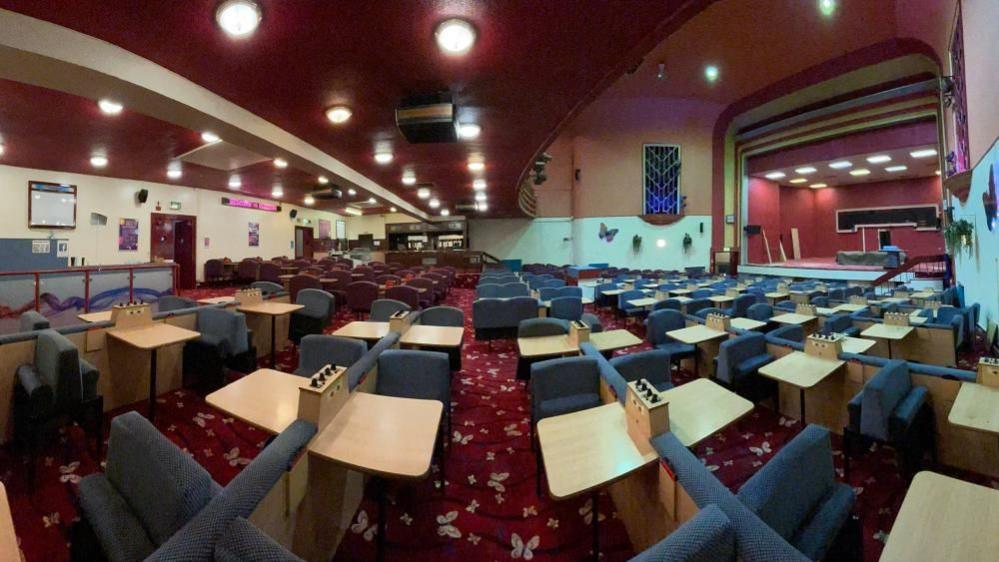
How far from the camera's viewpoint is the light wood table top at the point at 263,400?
6.15ft

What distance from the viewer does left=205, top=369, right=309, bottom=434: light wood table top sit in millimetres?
1875

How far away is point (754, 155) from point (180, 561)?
18856 mm

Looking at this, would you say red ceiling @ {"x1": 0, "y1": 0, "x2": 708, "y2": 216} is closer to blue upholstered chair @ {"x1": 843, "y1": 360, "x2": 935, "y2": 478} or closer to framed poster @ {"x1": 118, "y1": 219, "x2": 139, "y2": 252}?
blue upholstered chair @ {"x1": 843, "y1": 360, "x2": 935, "y2": 478}

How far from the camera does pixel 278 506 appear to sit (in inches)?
56.4

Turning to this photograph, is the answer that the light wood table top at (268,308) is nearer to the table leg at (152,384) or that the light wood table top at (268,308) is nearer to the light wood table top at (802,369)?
the table leg at (152,384)

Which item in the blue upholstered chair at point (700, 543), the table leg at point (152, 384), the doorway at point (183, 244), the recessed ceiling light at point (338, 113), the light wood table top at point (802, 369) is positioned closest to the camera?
the blue upholstered chair at point (700, 543)

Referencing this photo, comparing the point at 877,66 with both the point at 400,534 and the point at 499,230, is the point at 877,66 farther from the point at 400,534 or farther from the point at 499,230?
the point at 400,534

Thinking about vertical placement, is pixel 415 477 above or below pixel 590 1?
below

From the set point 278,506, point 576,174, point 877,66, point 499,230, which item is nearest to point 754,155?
point 877,66

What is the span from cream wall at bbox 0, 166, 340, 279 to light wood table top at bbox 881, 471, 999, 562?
515 inches

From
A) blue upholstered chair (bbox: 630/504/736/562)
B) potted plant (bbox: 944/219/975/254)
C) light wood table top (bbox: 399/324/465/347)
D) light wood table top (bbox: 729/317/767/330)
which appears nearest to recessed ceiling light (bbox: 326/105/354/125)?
light wood table top (bbox: 399/324/465/347)

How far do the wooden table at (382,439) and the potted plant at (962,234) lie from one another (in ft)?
28.7

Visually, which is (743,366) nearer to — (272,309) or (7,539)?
(7,539)

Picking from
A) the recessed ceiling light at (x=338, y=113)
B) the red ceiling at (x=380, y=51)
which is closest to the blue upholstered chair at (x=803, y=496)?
the red ceiling at (x=380, y=51)
